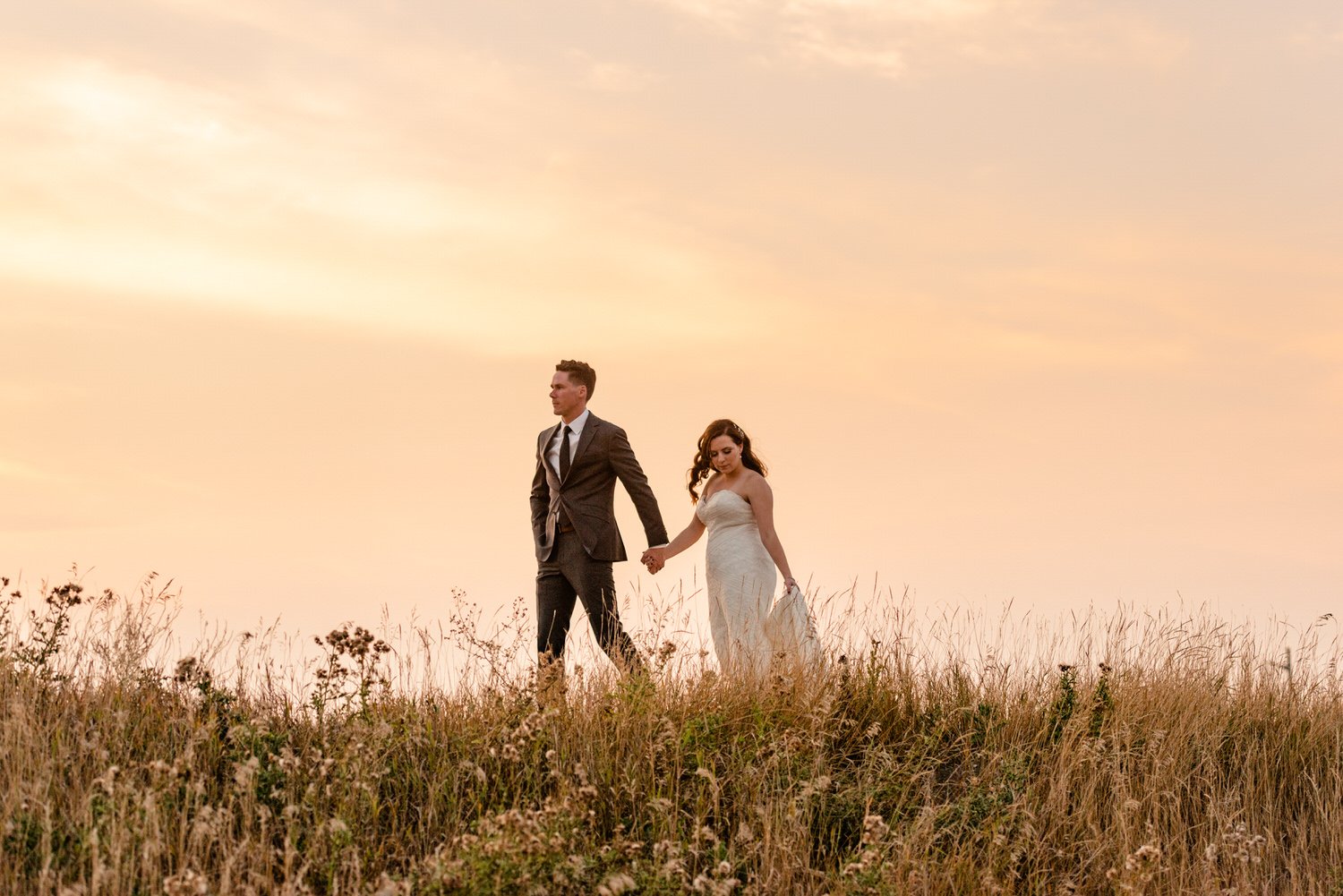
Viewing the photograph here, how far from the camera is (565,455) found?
10570mm

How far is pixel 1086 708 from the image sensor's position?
919 centimetres

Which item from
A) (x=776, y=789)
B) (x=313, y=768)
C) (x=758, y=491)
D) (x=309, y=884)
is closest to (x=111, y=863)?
(x=309, y=884)

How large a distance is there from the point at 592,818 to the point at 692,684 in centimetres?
198

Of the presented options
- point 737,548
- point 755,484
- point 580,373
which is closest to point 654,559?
point 737,548

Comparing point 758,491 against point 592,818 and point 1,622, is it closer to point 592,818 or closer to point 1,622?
point 592,818

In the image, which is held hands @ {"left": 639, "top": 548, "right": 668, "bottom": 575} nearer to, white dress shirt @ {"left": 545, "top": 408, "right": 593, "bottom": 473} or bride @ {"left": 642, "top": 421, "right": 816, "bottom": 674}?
bride @ {"left": 642, "top": 421, "right": 816, "bottom": 674}

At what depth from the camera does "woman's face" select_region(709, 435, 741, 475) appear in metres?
11.0

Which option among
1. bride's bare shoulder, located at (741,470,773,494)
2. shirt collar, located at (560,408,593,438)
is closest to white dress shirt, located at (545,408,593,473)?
shirt collar, located at (560,408,593,438)

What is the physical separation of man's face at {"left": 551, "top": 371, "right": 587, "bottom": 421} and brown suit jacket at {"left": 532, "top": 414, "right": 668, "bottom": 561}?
0.17 meters

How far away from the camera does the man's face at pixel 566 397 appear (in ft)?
34.9

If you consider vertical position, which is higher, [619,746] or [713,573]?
[713,573]

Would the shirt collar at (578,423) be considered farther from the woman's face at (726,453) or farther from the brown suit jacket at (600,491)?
the woman's face at (726,453)

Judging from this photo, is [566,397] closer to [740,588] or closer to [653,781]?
[740,588]

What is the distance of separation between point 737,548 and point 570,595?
1.51 m
